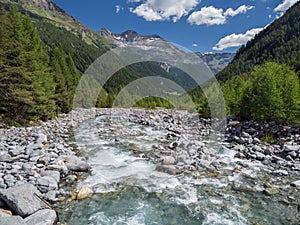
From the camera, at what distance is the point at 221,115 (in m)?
27.4

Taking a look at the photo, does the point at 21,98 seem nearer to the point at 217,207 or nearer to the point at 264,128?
the point at 217,207

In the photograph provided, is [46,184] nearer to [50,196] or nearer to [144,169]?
[50,196]

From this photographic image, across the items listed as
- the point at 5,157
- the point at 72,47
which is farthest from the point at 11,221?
the point at 72,47

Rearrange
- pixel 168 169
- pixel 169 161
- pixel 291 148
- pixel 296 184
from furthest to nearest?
pixel 291 148, pixel 169 161, pixel 168 169, pixel 296 184

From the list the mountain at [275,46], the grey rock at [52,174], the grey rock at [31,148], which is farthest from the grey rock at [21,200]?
the mountain at [275,46]

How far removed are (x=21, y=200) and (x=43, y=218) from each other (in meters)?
0.81

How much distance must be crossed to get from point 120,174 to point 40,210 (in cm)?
395

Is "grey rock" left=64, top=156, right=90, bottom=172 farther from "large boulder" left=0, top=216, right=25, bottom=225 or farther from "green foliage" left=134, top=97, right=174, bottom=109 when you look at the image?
"green foliage" left=134, top=97, right=174, bottom=109

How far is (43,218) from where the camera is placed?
5.35 m

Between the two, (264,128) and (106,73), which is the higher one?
(106,73)

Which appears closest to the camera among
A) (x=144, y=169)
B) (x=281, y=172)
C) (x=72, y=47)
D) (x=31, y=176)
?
(x=31, y=176)

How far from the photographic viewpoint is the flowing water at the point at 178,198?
607cm

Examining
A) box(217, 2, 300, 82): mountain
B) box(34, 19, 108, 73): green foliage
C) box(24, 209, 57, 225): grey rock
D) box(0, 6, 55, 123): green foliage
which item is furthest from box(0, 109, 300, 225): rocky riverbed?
box(34, 19, 108, 73): green foliage

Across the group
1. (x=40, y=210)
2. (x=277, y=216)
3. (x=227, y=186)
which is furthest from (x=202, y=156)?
(x=40, y=210)
